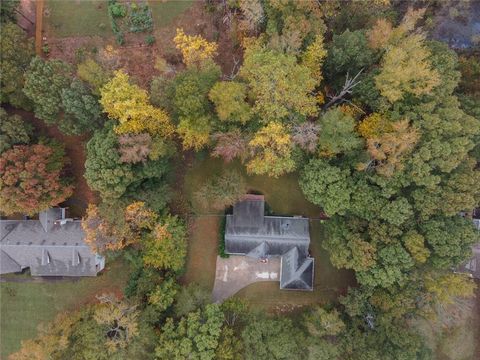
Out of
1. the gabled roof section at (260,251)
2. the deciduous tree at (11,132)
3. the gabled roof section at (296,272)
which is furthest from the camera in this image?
the gabled roof section at (260,251)

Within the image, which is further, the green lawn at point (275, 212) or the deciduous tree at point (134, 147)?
the green lawn at point (275, 212)

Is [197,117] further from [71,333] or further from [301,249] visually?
[71,333]

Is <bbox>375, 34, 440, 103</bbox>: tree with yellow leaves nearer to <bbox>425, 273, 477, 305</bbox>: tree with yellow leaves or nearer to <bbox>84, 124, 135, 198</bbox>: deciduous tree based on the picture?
<bbox>425, 273, 477, 305</bbox>: tree with yellow leaves

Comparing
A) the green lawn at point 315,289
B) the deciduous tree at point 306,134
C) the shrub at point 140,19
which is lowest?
the green lawn at point 315,289

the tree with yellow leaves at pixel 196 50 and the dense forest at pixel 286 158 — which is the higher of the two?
the tree with yellow leaves at pixel 196 50

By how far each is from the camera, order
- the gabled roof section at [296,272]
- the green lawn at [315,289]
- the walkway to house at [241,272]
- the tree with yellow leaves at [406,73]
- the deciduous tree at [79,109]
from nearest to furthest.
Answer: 1. the tree with yellow leaves at [406,73]
2. the deciduous tree at [79,109]
3. the gabled roof section at [296,272]
4. the green lawn at [315,289]
5. the walkway to house at [241,272]

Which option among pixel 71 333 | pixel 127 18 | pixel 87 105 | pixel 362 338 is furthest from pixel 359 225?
pixel 127 18

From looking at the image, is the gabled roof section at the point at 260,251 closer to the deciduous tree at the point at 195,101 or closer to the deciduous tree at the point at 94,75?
the deciduous tree at the point at 195,101

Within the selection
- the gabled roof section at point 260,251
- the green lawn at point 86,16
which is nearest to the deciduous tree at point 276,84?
the gabled roof section at point 260,251
